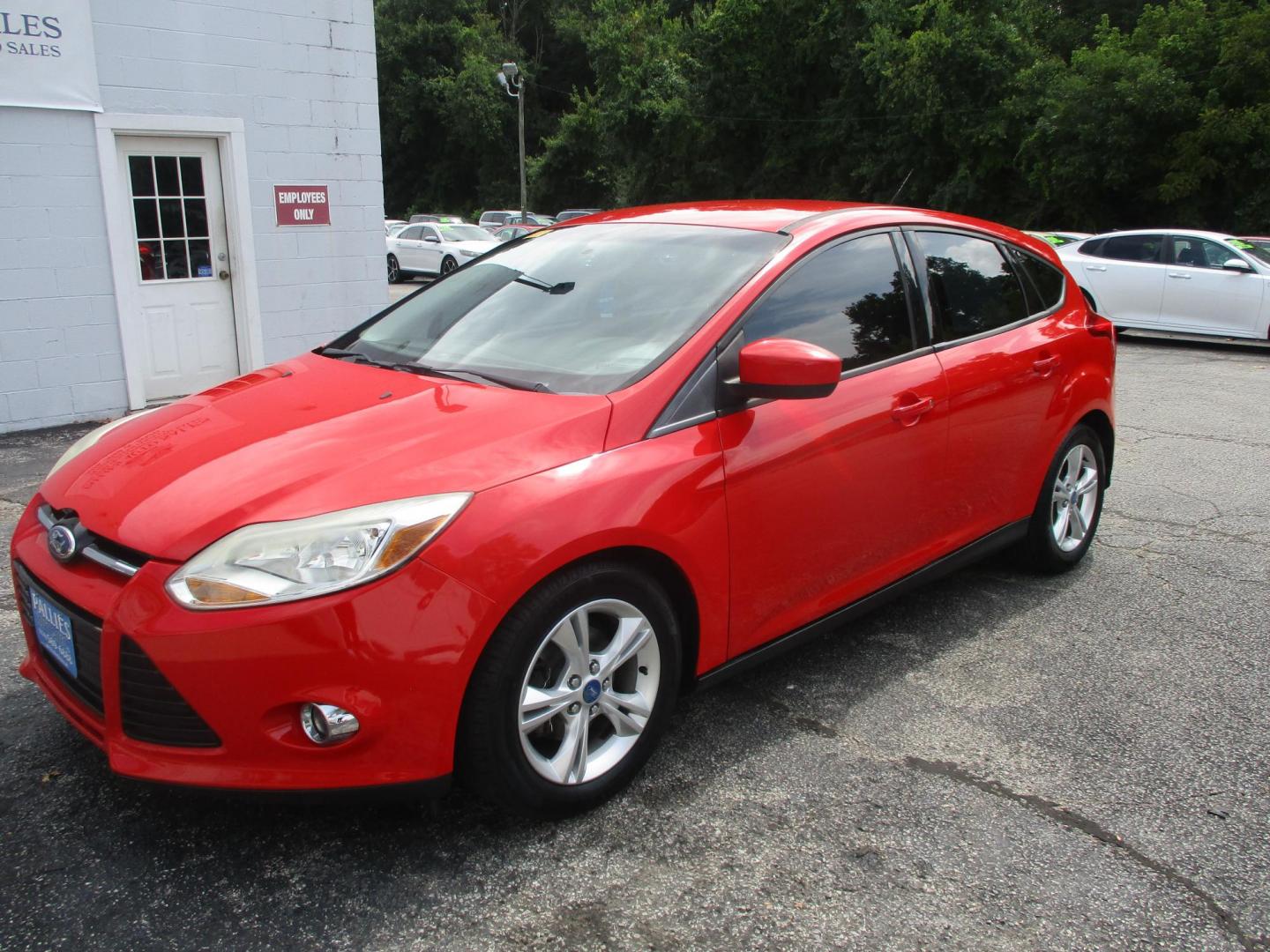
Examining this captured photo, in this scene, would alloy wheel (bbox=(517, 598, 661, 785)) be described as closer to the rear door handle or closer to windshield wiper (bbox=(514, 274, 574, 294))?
windshield wiper (bbox=(514, 274, 574, 294))

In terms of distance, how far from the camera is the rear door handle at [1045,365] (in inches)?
164

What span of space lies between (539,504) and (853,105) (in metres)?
37.1

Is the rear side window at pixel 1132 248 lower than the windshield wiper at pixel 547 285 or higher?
lower

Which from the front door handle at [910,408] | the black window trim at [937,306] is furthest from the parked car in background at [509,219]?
the front door handle at [910,408]

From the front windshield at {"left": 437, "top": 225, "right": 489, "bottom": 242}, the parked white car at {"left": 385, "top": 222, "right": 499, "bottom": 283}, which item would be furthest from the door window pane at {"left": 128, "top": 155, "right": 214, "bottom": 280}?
the front windshield at {"left": 437, "top": 225, "right": 489, "bottom": 242}

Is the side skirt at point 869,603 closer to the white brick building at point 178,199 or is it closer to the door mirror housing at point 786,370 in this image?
the door mirror housing at point 786,370

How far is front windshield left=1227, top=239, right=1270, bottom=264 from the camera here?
12805 mm

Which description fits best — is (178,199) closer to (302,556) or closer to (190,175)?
(190,175)

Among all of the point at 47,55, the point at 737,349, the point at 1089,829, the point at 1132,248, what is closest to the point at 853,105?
the point at 1132,248

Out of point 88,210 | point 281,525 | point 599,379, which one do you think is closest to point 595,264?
point 599,379

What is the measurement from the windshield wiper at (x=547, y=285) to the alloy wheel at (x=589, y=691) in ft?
4.12

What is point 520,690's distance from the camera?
251 centimetres

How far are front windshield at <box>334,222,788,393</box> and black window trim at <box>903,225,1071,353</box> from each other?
73 cm

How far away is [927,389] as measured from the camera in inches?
143
